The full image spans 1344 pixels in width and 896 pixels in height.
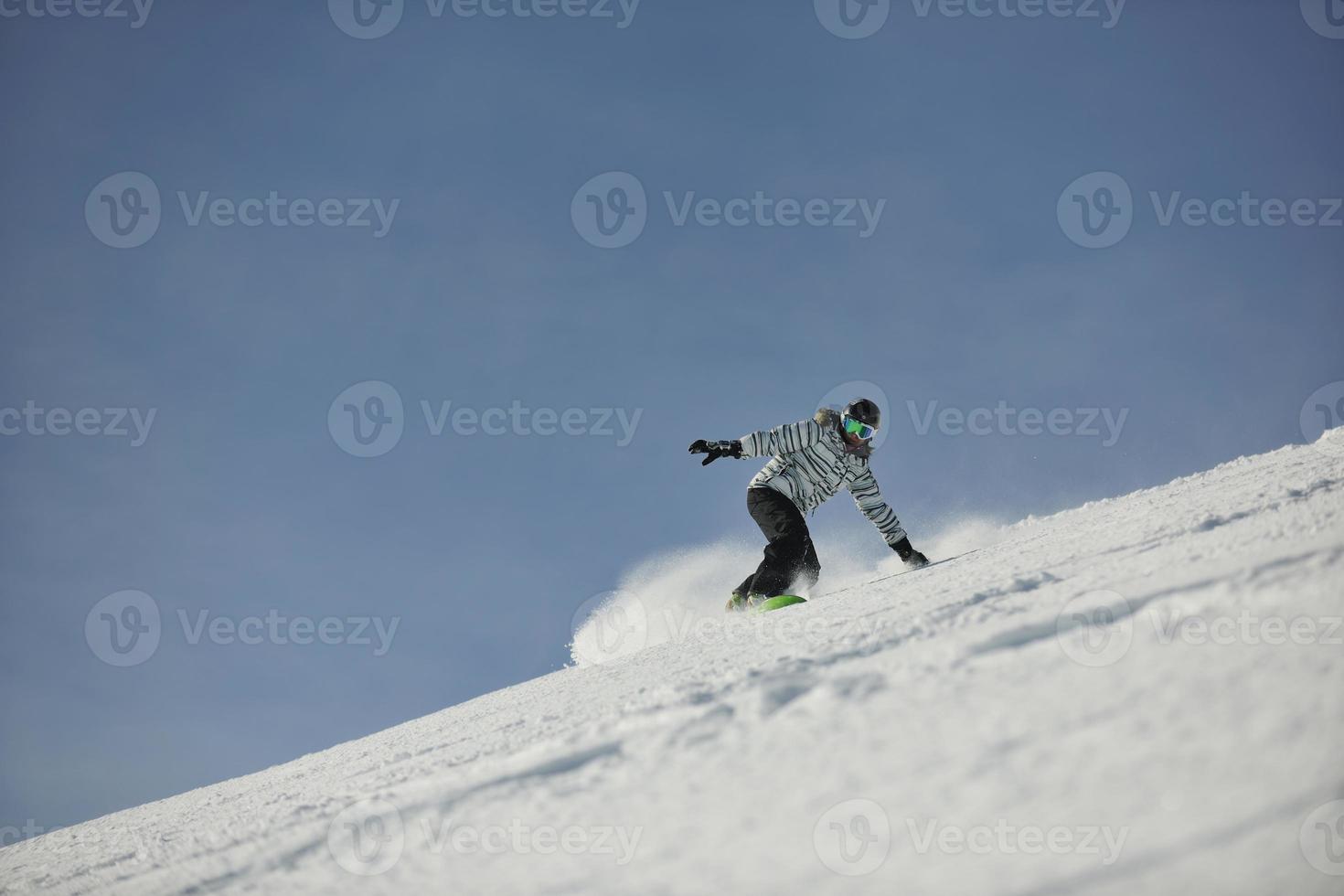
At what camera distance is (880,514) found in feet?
21.3

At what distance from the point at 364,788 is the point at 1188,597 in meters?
2.51

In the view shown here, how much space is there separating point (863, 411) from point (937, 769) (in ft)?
16.7

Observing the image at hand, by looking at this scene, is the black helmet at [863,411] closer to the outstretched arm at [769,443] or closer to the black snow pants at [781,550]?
the outstretched arm at [769,443]

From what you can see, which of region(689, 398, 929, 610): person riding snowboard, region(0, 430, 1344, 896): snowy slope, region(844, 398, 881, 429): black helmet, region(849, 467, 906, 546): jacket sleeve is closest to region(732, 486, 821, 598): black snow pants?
region(689, 398, 929, 610): person riding snowboard

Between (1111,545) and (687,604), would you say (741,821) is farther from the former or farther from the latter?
(687,604)

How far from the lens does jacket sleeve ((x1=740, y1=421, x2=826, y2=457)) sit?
6.46 m

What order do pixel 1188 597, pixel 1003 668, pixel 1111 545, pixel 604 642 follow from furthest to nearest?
pixel 604 642 → pixel 1111 545 → pixel 1188 597 → pixel 1003 668

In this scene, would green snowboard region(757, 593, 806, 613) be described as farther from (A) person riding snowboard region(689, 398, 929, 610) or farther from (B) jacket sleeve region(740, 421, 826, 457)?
(B) jacket sleeve region(740, 421, 826, 457)

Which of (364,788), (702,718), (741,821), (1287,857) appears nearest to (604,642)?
(364,788)

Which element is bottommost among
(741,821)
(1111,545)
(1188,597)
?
(741,821)

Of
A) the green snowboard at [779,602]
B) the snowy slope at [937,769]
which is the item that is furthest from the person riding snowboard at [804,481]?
the snowy slope at [937,769]

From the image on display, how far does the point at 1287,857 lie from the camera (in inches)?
42.9

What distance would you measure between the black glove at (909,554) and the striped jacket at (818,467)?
47mm

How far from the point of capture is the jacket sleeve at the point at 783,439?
646cm
